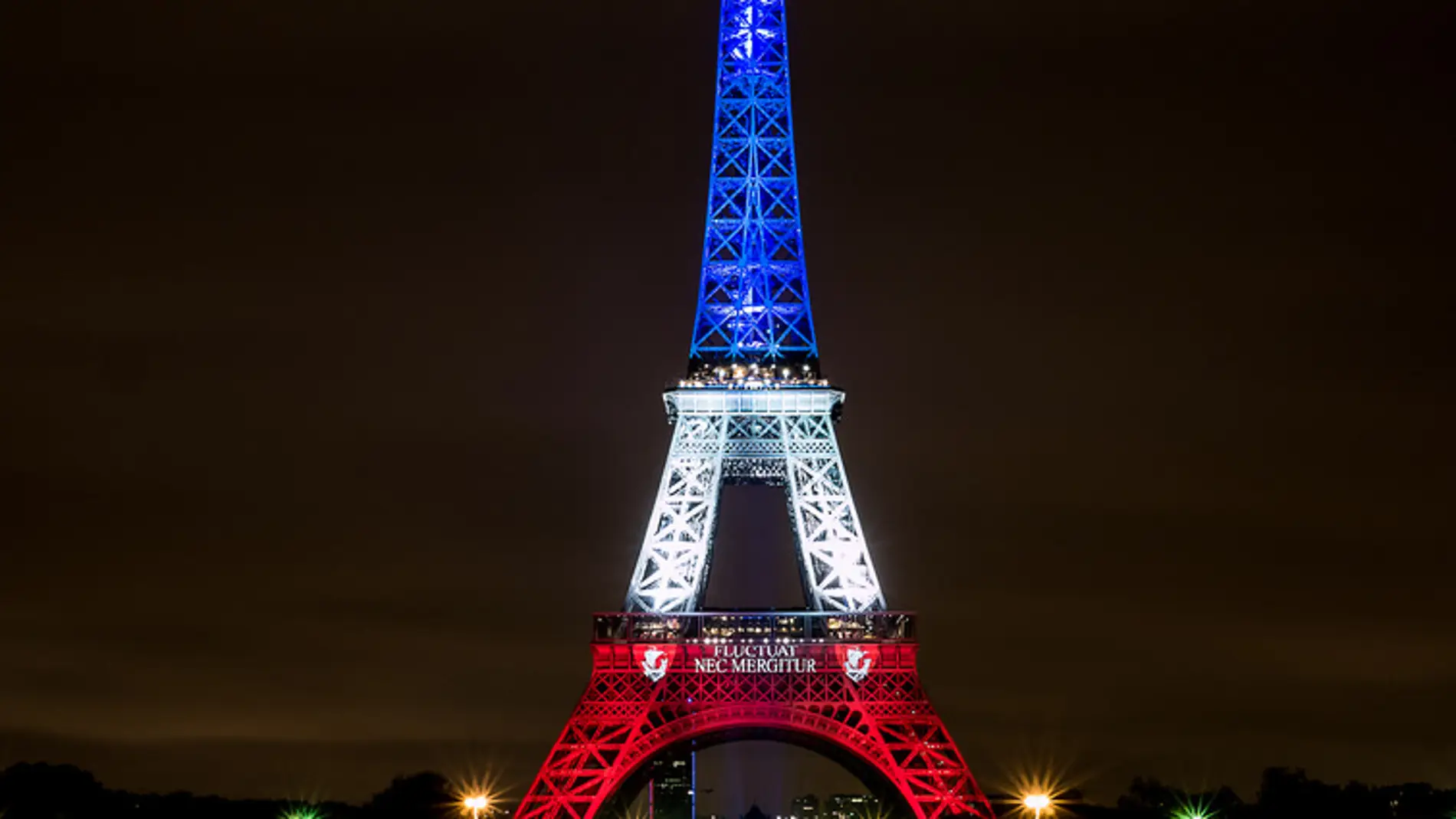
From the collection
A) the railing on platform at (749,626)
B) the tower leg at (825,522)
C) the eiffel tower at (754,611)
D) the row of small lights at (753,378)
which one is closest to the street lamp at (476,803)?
the eiffel tower at (754,611)

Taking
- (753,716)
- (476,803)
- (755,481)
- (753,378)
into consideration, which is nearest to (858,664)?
(753,716)

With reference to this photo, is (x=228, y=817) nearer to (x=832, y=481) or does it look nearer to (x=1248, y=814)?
(x=832, y=481)

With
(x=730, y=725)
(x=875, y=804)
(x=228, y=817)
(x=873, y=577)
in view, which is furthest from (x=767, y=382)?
(x=875, y=804)

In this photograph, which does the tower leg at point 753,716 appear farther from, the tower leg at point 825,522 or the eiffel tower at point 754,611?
the tower leg at point 825,522

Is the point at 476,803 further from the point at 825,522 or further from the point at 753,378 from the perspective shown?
the point at 753,378

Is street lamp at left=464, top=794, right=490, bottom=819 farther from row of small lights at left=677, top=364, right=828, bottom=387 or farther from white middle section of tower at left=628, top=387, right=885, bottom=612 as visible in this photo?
row of small lights at left=677, top=364, right=828, bottom=387

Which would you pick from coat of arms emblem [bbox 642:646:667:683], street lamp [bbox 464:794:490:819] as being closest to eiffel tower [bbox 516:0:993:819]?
coat of arms emblem [bbox 642:646:667:683]
